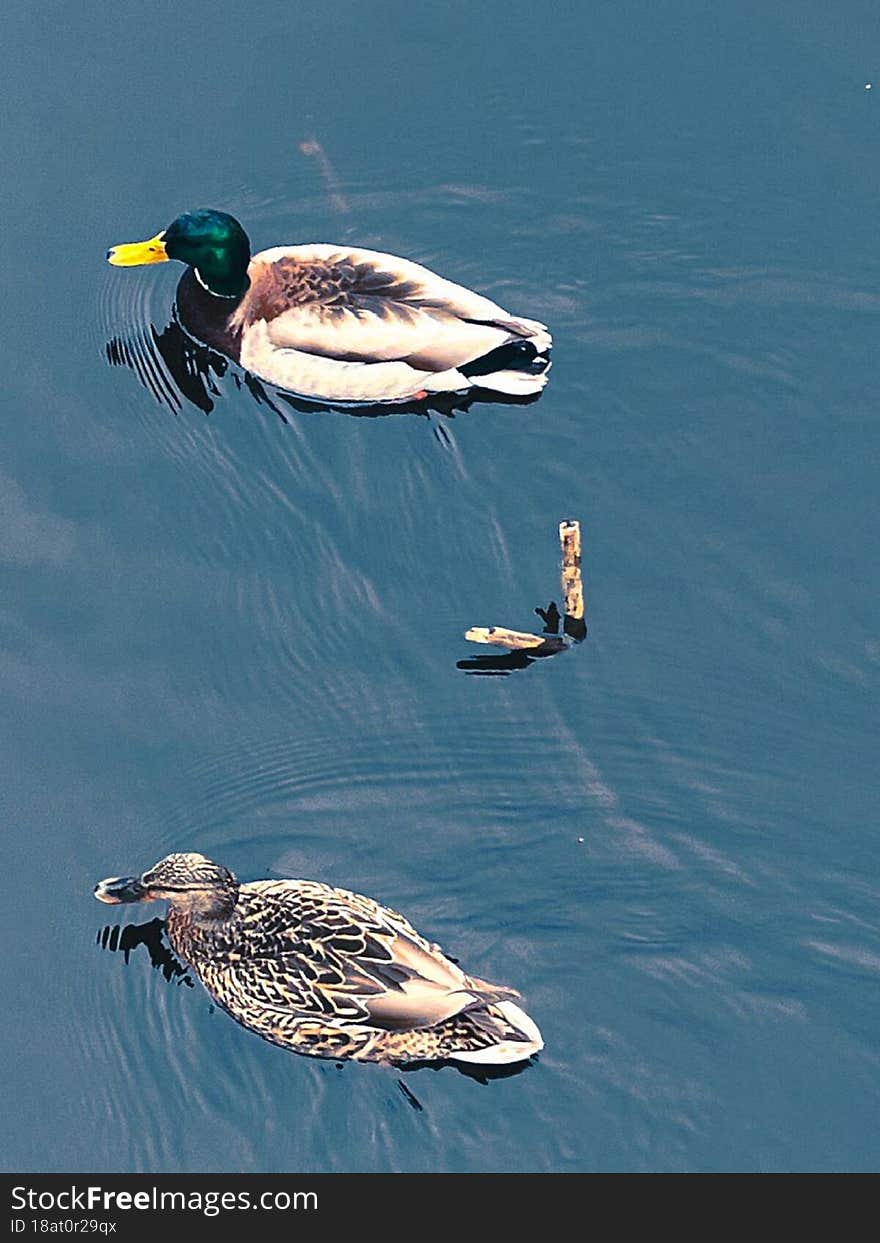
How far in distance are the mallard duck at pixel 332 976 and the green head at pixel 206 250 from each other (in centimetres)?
351

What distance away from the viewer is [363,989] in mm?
8828

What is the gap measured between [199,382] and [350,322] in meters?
1.02

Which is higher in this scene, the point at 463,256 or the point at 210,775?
the point at 463,256

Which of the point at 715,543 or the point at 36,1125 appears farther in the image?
the point at 715,543

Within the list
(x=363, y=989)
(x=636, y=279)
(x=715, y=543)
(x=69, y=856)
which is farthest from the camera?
(x=636, y=279)

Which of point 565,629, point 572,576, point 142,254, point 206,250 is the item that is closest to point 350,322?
point 206,250

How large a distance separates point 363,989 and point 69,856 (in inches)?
68.2

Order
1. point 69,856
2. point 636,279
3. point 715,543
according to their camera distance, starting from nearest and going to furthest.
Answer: point 69,856, point 715,543, point 636,279

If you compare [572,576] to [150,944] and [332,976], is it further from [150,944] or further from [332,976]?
[150,944]

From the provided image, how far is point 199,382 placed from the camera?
1131 cm

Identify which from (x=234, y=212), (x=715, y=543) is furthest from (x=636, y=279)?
(x=234, y=212)

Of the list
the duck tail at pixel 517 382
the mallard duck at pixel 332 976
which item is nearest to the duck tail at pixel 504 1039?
the mallard duck at pixel 332 976

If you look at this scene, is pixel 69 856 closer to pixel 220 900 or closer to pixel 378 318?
pixel 220 900

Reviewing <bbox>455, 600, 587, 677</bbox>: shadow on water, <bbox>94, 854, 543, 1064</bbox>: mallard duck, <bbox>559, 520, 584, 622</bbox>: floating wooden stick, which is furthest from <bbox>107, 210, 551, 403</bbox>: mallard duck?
<bbox>94, 854, 543, 1064</bbox>: mallard duck
